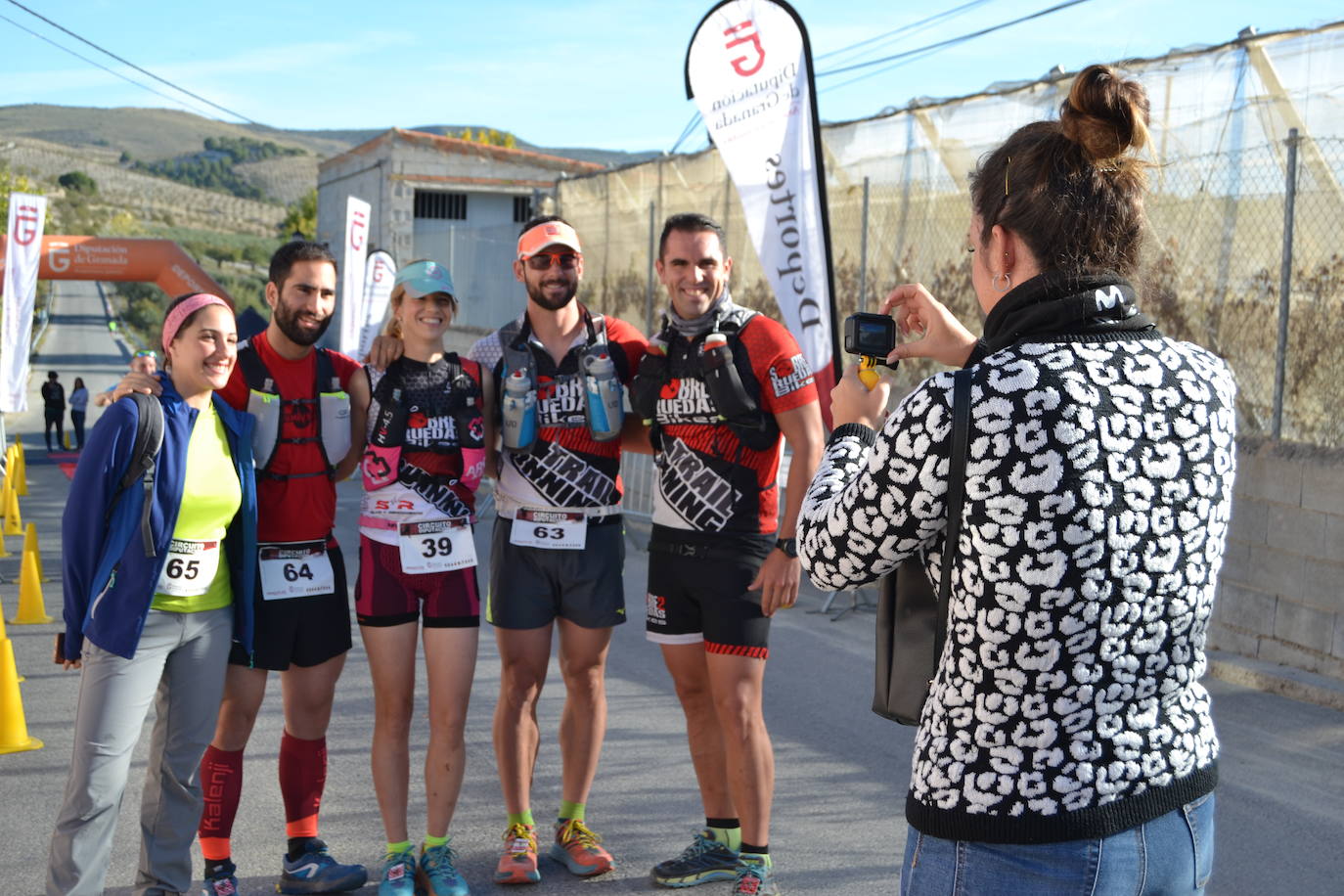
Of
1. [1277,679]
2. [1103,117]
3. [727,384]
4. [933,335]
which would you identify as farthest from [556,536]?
[1277,679]

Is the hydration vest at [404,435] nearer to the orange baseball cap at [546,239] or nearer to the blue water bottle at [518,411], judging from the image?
the blue water bottle at [518,411]

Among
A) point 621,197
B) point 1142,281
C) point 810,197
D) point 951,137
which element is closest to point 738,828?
point 1142,281

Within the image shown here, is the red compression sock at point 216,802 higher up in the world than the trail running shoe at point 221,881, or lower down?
higher up

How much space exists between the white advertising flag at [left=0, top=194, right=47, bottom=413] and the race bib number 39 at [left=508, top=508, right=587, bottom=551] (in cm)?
1547

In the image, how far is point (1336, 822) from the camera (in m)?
4.83

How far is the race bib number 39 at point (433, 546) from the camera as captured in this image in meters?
4.20

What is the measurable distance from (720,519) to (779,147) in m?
3.39

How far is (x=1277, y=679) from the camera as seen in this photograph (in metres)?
6.67

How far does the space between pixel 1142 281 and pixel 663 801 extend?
356 centimetres

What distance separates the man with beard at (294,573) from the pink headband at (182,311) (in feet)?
0.98

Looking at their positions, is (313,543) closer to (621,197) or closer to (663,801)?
(663,801)

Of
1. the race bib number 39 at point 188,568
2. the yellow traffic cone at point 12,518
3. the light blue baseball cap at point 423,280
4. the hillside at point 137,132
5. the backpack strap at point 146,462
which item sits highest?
the hillside at point 137,132

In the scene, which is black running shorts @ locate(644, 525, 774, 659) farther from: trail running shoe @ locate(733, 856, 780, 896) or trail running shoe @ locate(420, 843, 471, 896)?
trail running shoe @ locate(420, 843, 471, 896)

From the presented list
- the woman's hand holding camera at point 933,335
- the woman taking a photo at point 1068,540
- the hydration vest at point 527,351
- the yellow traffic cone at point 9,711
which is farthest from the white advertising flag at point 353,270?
the woman taking a photo at point 1068,540
